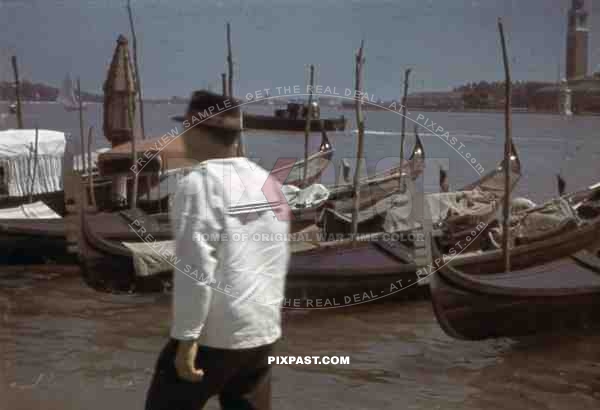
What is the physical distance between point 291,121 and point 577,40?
1.52m

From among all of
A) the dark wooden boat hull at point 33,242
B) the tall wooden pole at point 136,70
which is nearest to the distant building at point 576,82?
the tall wooden pole at point 136,70

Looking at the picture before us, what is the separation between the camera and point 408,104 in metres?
3.41

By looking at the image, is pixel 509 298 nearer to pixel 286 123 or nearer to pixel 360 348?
pixel 360 348

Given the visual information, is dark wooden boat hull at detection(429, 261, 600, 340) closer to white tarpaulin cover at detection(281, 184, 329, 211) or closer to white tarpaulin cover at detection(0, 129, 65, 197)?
white tarpaulin cover at detection(281, 184, 329, 211)

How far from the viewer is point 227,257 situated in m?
1.70

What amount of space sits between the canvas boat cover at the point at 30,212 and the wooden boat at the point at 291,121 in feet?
9.69

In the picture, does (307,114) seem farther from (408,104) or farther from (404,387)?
(404,387)

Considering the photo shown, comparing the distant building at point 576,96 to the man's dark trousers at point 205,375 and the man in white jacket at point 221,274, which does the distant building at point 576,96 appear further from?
the man's dark trousers at point 205,375

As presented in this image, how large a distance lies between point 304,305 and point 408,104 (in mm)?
1381

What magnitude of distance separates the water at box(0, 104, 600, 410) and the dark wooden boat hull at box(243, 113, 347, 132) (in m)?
0.11

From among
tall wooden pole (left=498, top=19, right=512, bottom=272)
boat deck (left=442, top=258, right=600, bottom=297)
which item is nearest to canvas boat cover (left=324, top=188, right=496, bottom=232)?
tall wooden pole (left=498, top=19, right=512, bottom=272)

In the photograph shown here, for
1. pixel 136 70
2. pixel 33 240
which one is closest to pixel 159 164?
pixel 136 70

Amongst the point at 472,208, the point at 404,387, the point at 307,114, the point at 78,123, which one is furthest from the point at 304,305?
the point at 472,208

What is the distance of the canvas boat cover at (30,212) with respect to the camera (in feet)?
19.3
